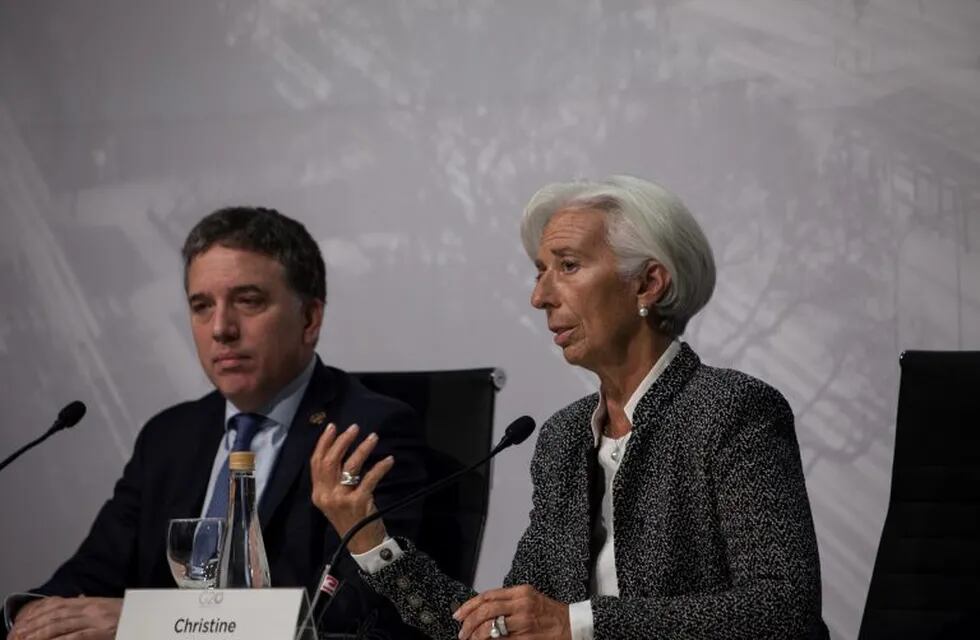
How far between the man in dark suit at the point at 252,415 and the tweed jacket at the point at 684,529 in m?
0.44

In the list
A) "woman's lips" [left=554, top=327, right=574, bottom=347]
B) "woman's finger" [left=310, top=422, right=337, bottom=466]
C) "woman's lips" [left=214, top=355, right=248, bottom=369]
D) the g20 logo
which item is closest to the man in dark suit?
"woman's lips" [left=214, top=355, right=248, bottom=369]

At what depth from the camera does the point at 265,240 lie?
9.77 ft

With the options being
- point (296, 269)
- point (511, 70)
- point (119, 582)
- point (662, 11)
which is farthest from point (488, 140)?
point (119, 582)

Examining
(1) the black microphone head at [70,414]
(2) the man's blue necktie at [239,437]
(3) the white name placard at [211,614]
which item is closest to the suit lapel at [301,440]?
(2) the man's blue necktie at [239,437]

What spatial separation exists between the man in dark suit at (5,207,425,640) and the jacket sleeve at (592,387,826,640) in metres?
0.80

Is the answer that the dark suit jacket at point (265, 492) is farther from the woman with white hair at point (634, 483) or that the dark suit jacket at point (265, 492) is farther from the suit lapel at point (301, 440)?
the woman with white hair at point (634, 483)

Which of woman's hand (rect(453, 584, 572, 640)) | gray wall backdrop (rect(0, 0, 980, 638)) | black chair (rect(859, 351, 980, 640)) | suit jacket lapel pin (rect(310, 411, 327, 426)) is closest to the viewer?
woman's hand (rect(453, 584, 572, 640))

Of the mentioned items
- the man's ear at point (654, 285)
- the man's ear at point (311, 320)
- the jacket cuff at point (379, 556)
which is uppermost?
the man's ear at point (311, 320)

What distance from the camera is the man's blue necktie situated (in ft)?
9.50

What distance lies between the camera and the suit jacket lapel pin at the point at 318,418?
9.41ft

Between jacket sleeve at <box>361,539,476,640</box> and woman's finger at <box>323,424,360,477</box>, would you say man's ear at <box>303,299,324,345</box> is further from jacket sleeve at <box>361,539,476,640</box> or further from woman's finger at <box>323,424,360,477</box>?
jacket sleeve at <box>361,539,476,640</box>

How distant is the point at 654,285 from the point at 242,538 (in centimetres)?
85

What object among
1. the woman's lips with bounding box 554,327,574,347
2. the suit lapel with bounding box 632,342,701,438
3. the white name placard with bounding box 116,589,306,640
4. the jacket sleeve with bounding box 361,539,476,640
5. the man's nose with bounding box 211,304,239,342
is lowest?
the white name placard with bounding box 116,589,306,640

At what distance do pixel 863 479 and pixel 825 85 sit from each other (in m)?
0.96
